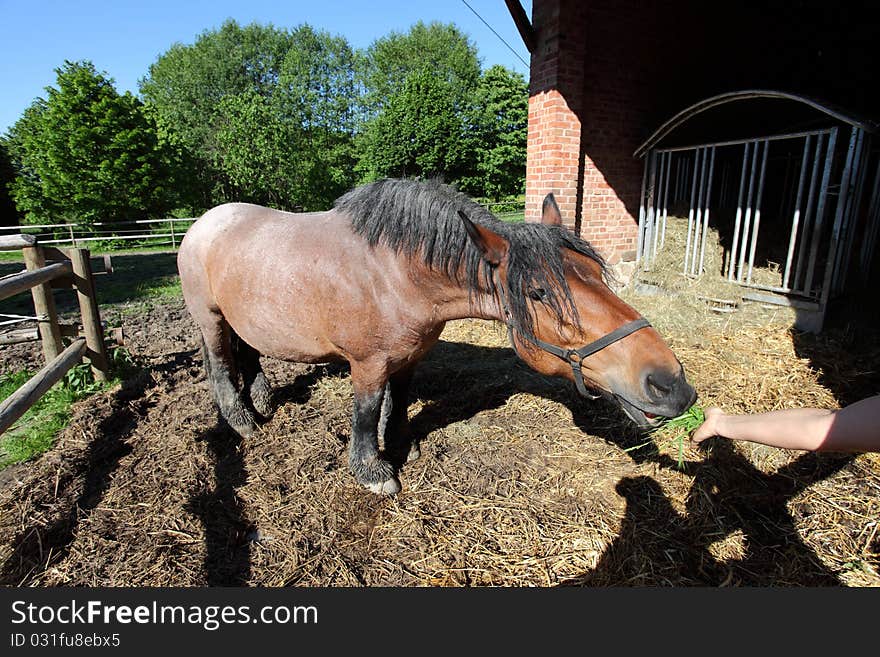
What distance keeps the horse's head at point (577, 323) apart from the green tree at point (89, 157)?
2602cm

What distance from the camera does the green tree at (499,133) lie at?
29.5 metres

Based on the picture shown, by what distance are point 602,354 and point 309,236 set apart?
205 centimetres

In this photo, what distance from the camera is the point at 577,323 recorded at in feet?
7.02

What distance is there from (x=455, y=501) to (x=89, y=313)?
419 centimetres

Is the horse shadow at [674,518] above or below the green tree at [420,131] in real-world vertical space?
below

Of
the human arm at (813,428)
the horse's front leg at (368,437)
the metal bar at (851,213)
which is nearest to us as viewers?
the human arm at (813,428)

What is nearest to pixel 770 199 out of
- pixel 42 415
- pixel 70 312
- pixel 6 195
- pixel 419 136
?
pixel 42 415

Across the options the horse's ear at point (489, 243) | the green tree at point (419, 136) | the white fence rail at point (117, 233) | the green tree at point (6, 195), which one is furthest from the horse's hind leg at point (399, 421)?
the green tree at point (6, 195)

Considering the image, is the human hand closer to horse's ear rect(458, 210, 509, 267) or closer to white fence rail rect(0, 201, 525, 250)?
horse's ear rect(458, 210, 509, 267)

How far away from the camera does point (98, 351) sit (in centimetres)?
427

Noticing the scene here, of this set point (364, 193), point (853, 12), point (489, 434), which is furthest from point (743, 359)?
point (853, 12)

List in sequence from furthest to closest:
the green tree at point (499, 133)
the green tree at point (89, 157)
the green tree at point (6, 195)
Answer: the green tree at point (499, 133) → the green tree at point (6, 195) → the green tree at point (89, 157)

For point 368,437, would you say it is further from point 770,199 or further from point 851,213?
point 770,199

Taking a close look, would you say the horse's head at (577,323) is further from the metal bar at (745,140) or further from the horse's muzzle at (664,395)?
the metal bar at (745,140)
